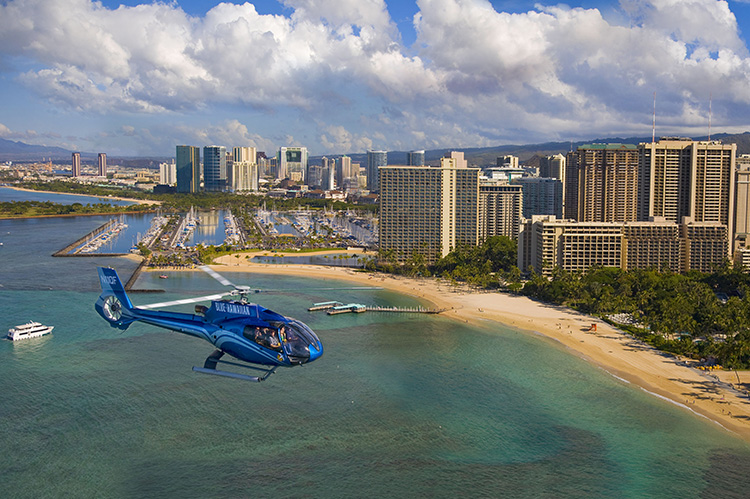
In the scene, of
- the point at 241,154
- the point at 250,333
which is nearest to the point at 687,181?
the point at 250,333

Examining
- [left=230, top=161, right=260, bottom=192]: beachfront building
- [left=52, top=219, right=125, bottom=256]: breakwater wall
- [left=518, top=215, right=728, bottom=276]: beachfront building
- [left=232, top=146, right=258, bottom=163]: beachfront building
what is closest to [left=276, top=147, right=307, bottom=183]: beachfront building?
[left=232, top=146, right=258, bottom=163]: beachfront building

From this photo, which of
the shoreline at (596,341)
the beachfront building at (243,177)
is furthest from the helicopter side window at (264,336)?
the beachfront building at (243,177)

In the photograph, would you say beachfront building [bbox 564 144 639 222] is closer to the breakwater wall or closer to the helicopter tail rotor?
the breakwater wall

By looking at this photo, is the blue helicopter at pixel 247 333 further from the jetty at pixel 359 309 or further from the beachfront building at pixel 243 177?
the beachfront building at pixel 243 177

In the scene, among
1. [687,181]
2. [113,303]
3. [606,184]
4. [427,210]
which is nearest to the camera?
[113,303]

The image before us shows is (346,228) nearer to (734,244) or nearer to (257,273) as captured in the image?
(257,273)

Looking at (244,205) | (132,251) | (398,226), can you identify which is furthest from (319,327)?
(244,205)

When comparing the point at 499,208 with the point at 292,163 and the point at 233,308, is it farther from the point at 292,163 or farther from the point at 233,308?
the point at 292,163
